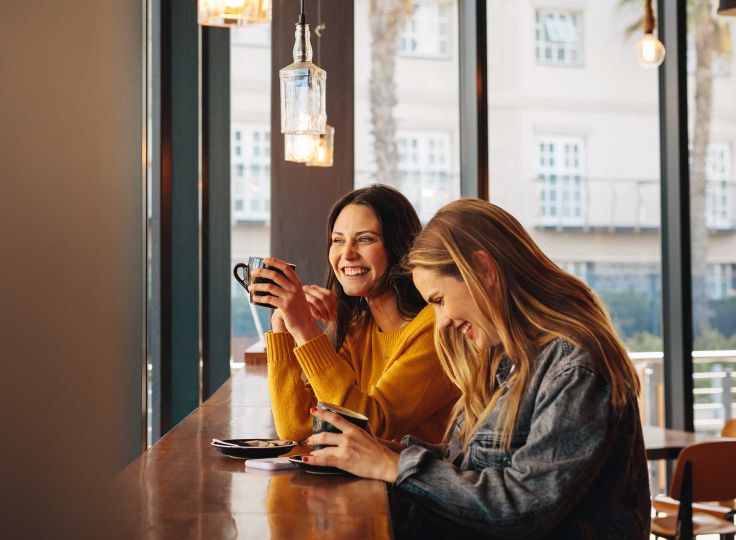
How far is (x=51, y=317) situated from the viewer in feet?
1.28

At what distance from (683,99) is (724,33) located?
533 mm

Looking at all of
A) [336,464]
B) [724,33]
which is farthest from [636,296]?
[336,464]

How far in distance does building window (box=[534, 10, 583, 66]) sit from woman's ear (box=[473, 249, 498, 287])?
10.6ft

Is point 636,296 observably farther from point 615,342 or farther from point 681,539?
point 615,342

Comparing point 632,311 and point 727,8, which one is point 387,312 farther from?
point 632,311

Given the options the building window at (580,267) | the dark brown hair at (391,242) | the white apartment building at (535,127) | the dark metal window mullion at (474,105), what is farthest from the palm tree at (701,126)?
the dark brown hair at (391,242)

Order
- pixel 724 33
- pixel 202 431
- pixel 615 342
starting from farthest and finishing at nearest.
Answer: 1. pixel 724 33
2. pixel 202 431
3. pixel 615 342

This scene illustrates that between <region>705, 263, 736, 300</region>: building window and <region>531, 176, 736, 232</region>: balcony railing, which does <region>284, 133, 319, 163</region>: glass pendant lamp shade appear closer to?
<region>531, 176, 736, 232</region>: balcony railing

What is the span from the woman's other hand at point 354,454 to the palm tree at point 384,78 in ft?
9.60

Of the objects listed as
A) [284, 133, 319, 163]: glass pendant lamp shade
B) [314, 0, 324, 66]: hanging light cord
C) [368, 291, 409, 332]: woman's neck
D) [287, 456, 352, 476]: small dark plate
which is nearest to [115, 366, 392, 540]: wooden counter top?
[287, 456, 352, 476]: small dark plate

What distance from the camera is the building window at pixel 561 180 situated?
14.7ft

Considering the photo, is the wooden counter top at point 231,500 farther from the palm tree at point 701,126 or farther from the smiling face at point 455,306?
the palm tree at point 701,126

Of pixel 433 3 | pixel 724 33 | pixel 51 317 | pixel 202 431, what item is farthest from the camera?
pixel 724 33

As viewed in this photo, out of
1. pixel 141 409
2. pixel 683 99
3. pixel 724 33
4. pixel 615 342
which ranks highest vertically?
pixel 724 33
